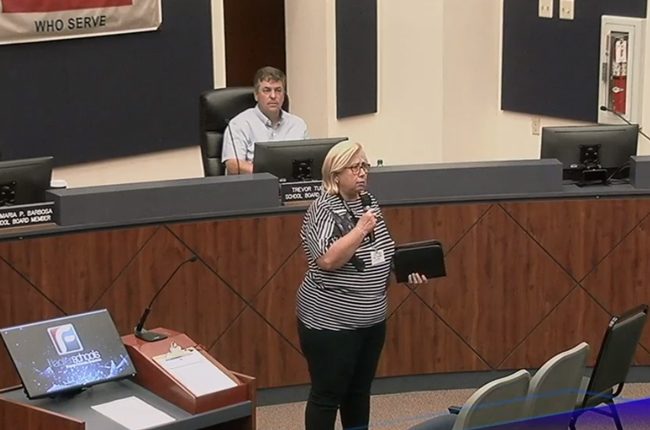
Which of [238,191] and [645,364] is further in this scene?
[645,364]

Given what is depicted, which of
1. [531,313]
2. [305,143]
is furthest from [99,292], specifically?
[531,313]

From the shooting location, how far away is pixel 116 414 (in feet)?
14.8

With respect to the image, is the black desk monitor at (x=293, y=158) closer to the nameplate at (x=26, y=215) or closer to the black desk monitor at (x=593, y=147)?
the nameplate at (x=26, y=215)

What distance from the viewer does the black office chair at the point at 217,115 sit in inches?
298

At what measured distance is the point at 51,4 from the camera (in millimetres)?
8555

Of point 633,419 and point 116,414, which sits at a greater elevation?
point 116,414

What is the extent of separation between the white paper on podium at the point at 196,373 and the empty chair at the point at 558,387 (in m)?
1.12

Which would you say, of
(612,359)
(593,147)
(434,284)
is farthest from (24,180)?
(593,147)

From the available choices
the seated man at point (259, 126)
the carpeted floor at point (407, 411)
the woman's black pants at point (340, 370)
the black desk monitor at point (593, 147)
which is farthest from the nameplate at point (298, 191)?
the black desk monitor at point (593, 147)

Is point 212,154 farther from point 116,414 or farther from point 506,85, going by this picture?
point 506,85

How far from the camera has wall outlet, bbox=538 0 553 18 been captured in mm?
10231

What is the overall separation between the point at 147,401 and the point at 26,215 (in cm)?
166

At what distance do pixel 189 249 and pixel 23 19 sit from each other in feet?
9.33

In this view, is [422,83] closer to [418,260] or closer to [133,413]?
[418,260]
